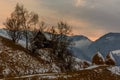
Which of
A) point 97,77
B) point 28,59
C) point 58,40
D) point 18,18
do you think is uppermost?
point 18,18

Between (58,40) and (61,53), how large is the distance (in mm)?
5254

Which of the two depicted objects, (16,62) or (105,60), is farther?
(105,60)

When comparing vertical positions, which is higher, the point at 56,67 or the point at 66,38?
the point at 66,38

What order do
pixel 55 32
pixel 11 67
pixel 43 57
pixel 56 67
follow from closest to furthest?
pixel 11 67
pixel 56 67
pixel 43 57
pixel 55 32

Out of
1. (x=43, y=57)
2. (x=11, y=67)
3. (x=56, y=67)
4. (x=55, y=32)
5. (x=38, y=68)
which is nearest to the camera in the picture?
(x=11, y=67)

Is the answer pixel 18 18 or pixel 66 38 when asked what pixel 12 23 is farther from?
pixel 66 38

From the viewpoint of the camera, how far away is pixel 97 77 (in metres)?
54.2

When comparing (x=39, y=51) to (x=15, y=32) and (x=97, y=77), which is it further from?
(x=97, y=77)

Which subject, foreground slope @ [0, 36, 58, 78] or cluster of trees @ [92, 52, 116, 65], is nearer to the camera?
foreground slope @ [0, 36, 58, 78]

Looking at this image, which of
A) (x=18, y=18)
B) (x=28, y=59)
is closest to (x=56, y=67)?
(x=28, y=59)

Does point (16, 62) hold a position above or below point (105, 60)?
below

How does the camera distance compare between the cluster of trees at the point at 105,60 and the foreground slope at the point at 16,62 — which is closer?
the foreground slope at the point at 16,62

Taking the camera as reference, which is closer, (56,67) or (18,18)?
(56,67)

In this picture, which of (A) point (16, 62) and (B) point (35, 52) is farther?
(B) point (35, 52)
